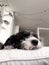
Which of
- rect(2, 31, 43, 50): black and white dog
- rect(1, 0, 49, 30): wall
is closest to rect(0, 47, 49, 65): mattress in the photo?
rect(2, 31, 43, 50): black and white dog

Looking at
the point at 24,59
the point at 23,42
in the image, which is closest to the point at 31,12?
the point at 23,42

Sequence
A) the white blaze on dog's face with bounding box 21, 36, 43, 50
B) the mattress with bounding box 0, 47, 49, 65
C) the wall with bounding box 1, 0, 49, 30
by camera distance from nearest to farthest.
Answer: the mattress with bounding box 0, 47, 49, 65 < the white blaze on dog's face with bounding box 21, 36, 43, 50 < the wall with bounding box 1, 0, 49, 30

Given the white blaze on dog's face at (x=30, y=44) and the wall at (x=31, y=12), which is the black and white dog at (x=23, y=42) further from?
the wall at (x=31, y=12)

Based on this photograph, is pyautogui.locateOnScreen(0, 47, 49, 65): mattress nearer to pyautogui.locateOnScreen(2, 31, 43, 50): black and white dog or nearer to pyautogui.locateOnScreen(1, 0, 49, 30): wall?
pyautogui.locateOnScreen(2, 31, 43, 50): black and white dog

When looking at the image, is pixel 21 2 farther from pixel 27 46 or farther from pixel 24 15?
pixel 27 46

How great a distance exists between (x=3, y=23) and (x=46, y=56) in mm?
1638

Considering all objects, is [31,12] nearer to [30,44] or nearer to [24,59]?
[30,44]

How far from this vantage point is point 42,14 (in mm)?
2758

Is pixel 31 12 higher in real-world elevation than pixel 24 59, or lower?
higher

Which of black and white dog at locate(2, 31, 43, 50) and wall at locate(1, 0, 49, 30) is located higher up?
wall at locate(1, 0, 49, 30)

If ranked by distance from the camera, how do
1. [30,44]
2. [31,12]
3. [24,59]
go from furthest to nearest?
1. [31,12]
2. [30,44]
3. [24,59]

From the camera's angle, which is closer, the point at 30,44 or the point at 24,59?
the point at 24,59

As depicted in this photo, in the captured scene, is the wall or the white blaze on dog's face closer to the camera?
the white blaze on dog's face

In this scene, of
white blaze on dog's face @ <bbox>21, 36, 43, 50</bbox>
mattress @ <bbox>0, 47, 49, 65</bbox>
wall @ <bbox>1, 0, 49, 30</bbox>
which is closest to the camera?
mattress @ <bbox>0, 47, 49, 65</bbox>
